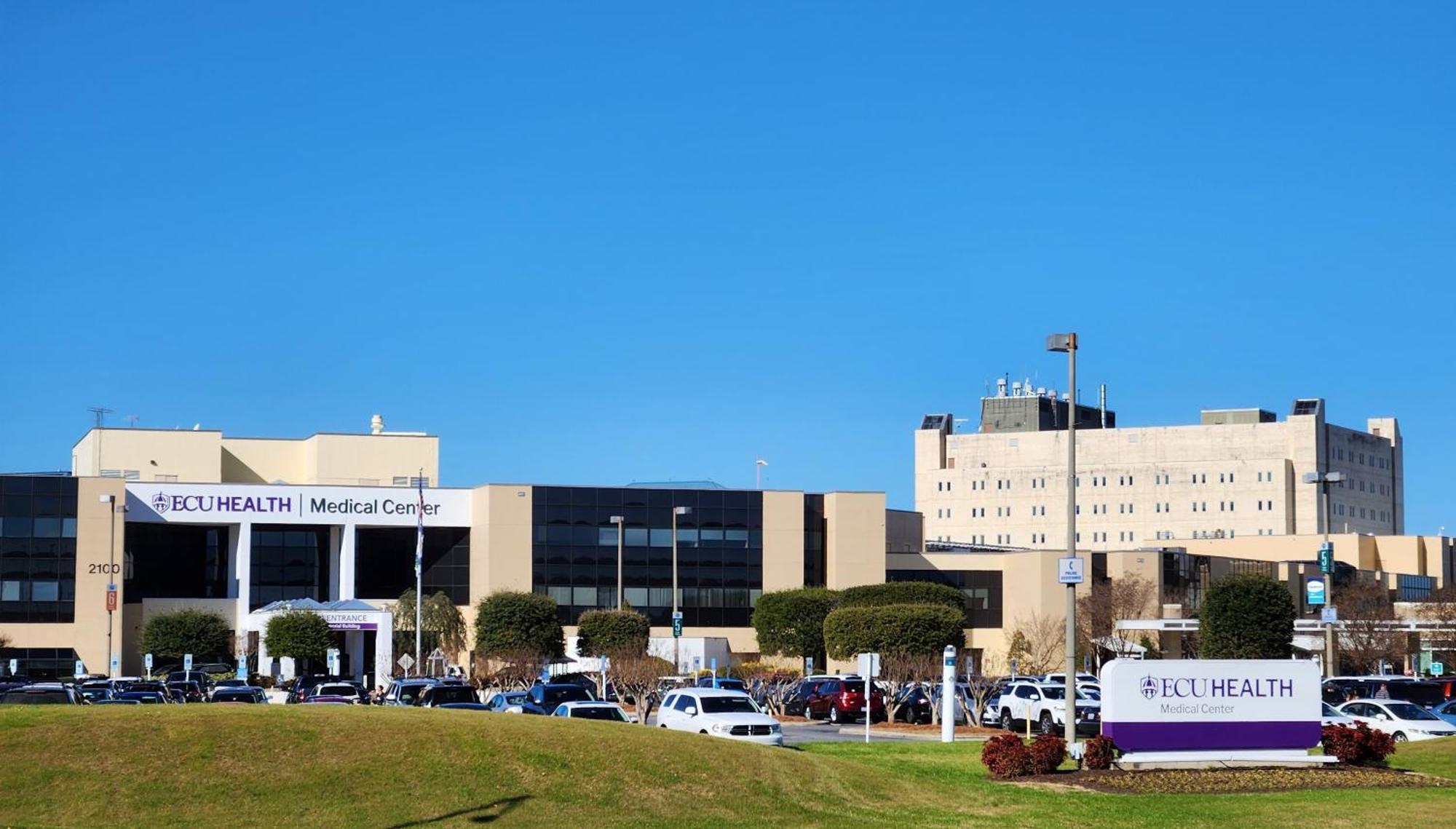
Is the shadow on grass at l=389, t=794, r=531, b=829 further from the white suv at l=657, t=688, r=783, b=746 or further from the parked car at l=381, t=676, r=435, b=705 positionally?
the parked car at l=381, t=676, r=435, b=705

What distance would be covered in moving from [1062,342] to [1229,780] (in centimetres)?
1016

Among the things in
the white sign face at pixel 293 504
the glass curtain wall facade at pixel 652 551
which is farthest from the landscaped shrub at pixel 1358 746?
the white sign face at pixel 293 504

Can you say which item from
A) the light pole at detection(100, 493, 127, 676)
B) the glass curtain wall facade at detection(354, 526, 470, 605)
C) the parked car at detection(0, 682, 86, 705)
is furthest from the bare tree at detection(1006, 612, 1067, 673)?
the parked car at detection(0, 682, 86, 705)

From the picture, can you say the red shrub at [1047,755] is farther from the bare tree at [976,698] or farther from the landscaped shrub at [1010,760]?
the bare tree at [976,698]

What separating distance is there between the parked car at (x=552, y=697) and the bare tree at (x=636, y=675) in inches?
325

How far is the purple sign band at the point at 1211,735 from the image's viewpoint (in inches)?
1287

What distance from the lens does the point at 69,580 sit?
95.9 meters

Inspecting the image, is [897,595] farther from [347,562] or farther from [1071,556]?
[1071,556]

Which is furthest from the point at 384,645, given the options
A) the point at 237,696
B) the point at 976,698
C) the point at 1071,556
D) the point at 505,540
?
the point at 1071,556

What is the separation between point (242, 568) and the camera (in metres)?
103

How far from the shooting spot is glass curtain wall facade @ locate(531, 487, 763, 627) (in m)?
105

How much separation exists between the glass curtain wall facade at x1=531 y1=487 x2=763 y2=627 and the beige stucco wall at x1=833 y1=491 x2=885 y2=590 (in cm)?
477

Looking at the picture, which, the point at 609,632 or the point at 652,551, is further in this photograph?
the point at 652,551

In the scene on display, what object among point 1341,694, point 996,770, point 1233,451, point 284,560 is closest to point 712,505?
point 284,560
